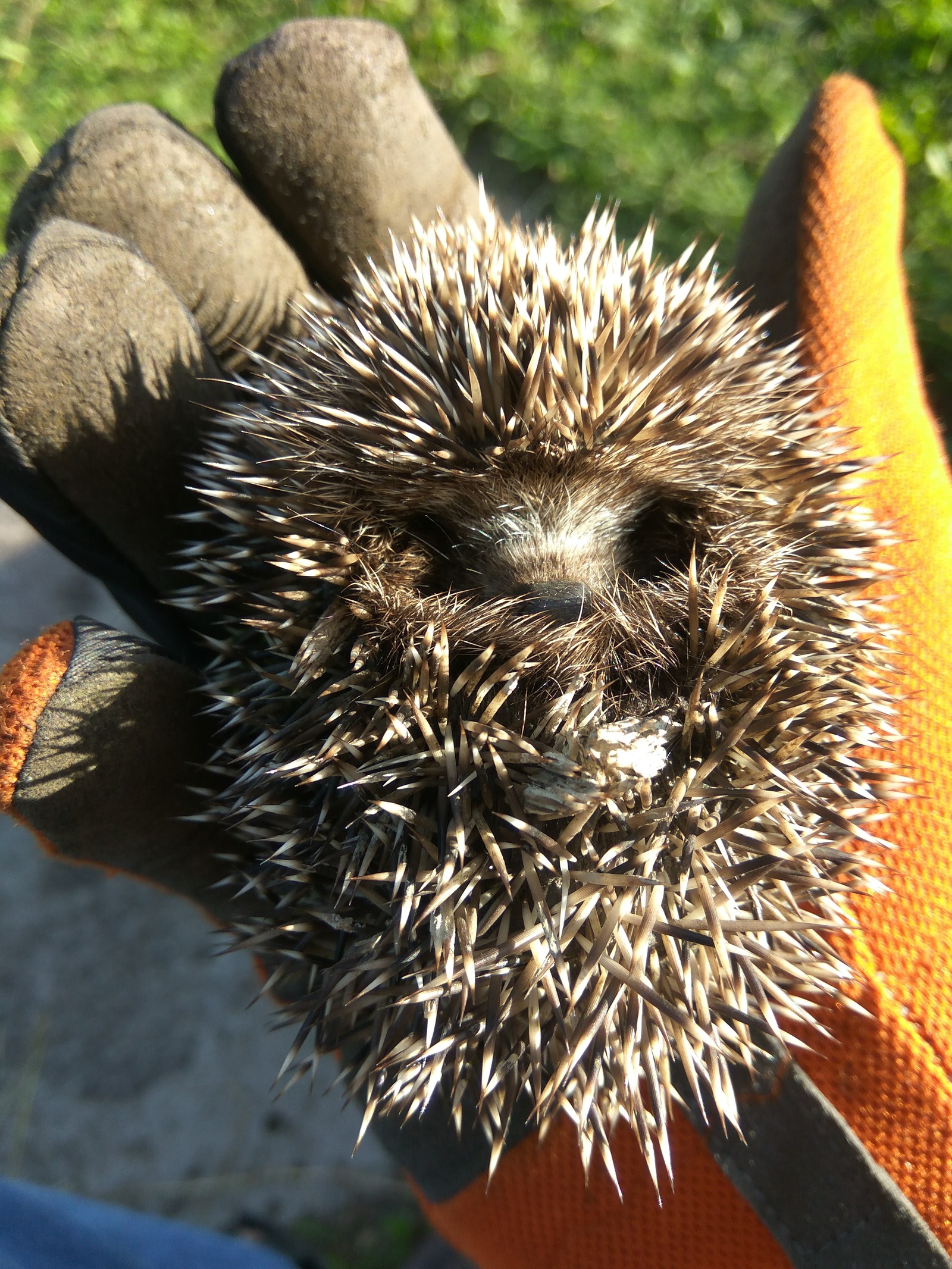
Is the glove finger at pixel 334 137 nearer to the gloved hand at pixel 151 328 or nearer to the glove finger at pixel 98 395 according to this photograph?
the gloved hand at pixel 151 328

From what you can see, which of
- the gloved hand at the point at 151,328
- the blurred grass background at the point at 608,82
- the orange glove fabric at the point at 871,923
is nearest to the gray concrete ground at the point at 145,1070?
the orange glove fabric at the point at 871,923

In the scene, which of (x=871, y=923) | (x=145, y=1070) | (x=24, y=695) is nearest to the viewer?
(x=24, y=695)

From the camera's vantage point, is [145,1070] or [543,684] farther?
[145,1070]

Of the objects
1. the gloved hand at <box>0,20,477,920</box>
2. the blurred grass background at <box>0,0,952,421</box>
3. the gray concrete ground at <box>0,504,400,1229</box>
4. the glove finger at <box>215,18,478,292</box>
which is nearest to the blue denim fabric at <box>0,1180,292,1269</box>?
the gray concrete ground at <box>0,504,400,1229</box>

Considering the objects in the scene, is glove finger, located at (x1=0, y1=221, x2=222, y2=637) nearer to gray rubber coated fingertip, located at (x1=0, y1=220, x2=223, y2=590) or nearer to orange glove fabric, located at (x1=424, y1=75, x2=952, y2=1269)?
gray rubber coated fingertip, located at (x1=0, y1=220, x2=223, y2=590)

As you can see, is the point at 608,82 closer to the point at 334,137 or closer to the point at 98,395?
the point at 334,137

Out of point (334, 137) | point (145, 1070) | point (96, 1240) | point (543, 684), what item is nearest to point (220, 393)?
point (334, 137)
